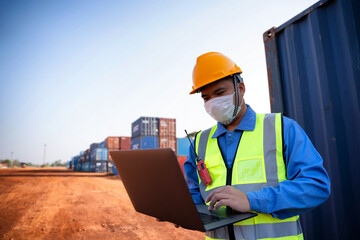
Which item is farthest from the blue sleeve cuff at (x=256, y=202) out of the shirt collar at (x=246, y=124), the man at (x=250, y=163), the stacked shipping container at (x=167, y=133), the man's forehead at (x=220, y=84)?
the stacked shipping container at (x=167, y=133)

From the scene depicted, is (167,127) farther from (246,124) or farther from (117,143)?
(246,124)

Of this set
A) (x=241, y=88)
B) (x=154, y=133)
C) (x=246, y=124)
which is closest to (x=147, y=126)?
(x=154, y=133)

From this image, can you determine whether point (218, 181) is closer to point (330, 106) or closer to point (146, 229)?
point (330, 106)

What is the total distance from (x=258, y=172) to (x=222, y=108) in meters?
0.55

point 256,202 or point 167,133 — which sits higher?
point 167,133

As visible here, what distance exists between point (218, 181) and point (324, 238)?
5.06 feet

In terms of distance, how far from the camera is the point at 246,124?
1.55 metres

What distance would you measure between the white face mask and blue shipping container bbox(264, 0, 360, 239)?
118 cm

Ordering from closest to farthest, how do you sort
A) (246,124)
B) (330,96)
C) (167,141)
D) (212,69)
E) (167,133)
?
(246,124)
(212,69)
(330,96)
(167,141)
(167,133)

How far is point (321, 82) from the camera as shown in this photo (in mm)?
2266

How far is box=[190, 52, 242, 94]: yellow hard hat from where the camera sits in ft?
5.41

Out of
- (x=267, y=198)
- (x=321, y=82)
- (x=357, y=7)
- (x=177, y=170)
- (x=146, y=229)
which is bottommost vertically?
(x=146, y=229)

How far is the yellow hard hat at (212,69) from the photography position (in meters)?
1.65

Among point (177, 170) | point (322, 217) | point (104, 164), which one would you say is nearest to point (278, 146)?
point (177, 170)
